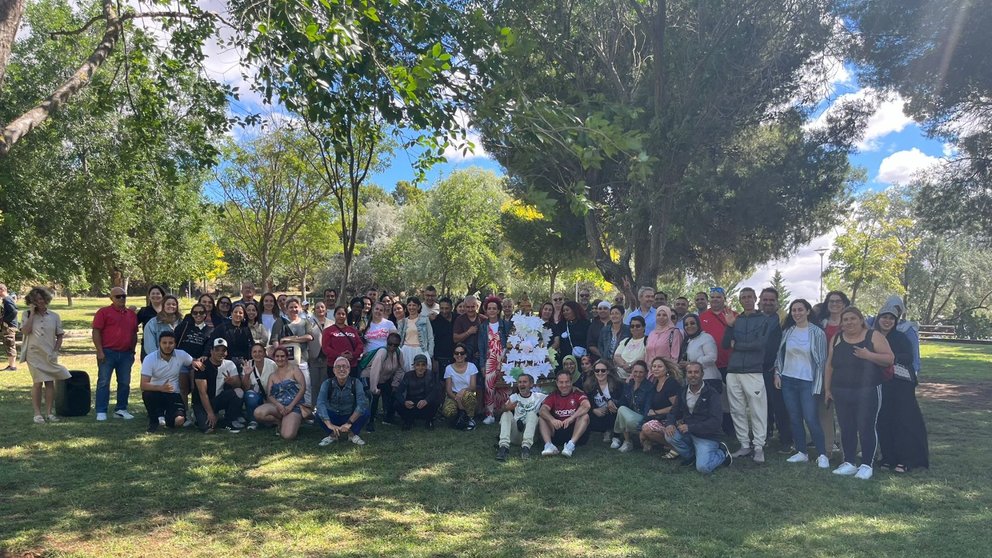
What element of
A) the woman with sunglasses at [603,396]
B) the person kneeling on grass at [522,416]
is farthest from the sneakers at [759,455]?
the person kneeling on grass at [522,416]

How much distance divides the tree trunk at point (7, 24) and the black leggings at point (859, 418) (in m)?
7.23

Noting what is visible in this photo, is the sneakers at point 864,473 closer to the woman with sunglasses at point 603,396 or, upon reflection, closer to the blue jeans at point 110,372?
the woman with sunglasses at point 603,396

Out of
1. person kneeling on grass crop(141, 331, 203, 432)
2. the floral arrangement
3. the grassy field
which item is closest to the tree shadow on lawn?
the grassy field

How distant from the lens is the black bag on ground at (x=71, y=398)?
27.4 ft

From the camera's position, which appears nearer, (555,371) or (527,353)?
(527,353)

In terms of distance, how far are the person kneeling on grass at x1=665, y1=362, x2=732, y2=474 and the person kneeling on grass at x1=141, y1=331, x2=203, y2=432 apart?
559 centimetres

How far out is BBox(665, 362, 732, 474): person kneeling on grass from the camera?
21.0 ft

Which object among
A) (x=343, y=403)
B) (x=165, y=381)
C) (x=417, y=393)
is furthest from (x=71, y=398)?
(x=417, y=393)

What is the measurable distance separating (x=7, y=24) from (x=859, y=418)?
7.46 metres

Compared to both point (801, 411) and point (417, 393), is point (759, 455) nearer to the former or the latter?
point (801, 411)

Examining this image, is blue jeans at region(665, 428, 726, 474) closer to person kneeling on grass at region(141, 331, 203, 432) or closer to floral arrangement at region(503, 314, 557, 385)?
floral arrangement at region(503, 314, 557, 385)

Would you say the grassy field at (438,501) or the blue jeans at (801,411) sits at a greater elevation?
the blue jeans at (801,411)

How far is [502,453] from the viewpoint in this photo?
22.4 feet

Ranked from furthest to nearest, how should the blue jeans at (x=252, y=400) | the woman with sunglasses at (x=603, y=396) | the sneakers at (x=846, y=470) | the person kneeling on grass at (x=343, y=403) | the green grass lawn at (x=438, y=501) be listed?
the blue jeans at (x=252, y=400) < the woman with sunglasses at (x=603, y=396) < the person kneeling on grass at (x=343, y=403) < the sneakers at (x=846, y=470) < the green grass lawn at (x=438, y=501)
